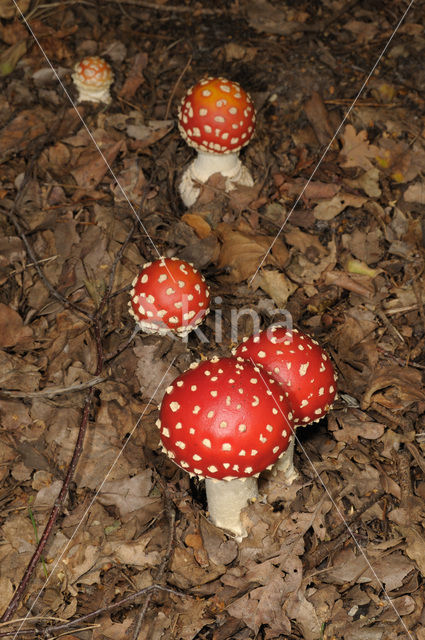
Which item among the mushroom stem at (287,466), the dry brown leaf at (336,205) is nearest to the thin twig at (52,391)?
the mushroom stem at (287,466)

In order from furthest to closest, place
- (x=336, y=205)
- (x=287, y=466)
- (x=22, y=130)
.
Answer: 1. (x=22, y=130)
2. (x=336, y=205)
3. (x=287, y=466)

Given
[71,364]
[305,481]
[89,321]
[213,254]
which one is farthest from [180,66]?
[305,481]

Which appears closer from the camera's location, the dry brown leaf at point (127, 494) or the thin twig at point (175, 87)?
the dry brown leaf at point (127, 494)

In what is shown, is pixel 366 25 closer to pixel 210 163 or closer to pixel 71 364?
pixel 210 163

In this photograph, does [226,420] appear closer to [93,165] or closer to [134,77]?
[93,165]

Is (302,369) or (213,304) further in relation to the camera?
(213,304)

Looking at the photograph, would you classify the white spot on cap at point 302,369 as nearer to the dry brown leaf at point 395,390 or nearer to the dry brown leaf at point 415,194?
the dry brown leaf at point 395,390

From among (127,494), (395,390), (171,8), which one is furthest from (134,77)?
(127,494)

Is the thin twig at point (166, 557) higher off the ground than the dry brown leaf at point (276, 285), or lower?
lower
